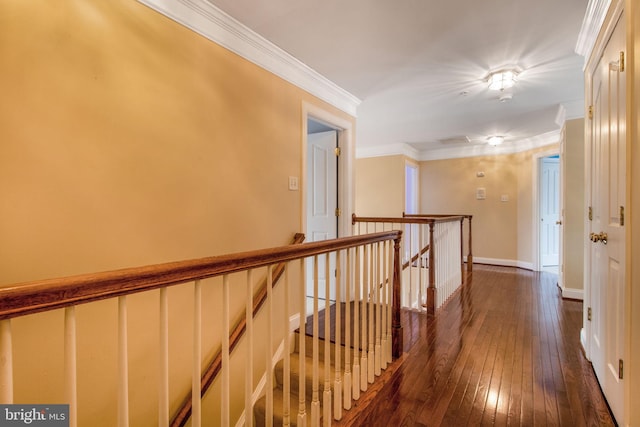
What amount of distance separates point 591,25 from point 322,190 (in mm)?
2478

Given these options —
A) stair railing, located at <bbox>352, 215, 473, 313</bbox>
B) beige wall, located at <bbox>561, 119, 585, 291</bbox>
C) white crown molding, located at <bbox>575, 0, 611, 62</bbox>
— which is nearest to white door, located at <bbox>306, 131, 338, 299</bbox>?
stair railing, located at <bbox>352, 215, 473, 313</bbox>

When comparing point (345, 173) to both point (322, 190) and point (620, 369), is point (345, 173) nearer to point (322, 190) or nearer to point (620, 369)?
point (322, 190)

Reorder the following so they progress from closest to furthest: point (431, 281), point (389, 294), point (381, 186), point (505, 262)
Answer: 1. point (389, 294)
2. point (431, 281)
3. point (505, 262)
4. point (381, 186)

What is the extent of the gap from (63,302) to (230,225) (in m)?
1.41

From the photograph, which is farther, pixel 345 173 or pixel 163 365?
pixel 345 173

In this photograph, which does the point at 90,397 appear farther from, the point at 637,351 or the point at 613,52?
the point at 613,52

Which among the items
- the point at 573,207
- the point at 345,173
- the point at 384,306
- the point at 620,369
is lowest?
the point at 620,369

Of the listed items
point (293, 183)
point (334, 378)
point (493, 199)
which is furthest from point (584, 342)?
point (493, 199)

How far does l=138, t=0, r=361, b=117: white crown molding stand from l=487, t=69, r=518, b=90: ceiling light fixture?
4.62 ft

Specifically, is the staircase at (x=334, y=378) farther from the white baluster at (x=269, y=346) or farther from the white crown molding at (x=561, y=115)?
the white crown molding at (x=561, y=115)

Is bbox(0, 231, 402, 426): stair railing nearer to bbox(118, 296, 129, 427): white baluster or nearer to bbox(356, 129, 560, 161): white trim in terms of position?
bbox(118, 296, 129, 427): white baluster

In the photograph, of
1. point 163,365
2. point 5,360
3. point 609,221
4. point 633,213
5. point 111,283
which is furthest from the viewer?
point 609,221

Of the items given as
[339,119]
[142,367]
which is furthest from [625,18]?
[142,367]

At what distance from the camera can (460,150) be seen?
228 inches
